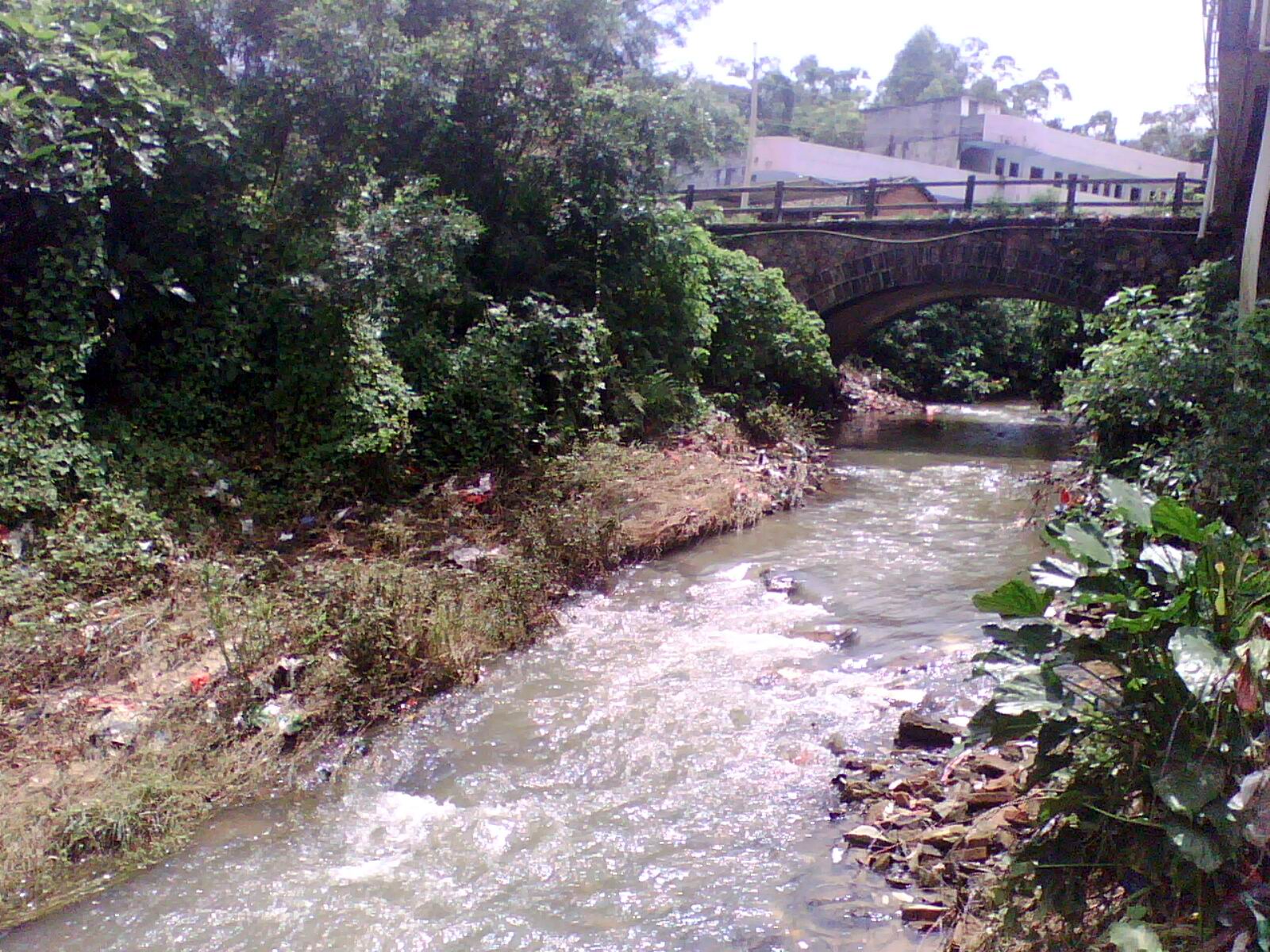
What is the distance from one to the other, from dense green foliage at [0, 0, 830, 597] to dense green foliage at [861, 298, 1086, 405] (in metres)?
11.7

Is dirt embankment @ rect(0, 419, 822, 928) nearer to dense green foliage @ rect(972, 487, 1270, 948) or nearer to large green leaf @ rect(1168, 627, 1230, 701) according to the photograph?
dense green foliage @ rect(972, 487, 1270, 948)

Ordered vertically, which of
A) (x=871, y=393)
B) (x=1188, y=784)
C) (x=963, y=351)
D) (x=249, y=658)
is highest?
(x=1188, y=784)

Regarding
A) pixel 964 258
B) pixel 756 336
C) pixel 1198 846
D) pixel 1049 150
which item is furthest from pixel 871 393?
pixel 1049 150

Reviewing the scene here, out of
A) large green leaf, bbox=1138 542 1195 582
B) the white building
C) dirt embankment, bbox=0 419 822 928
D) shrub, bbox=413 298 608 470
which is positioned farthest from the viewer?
the white building

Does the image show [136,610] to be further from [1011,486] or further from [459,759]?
[1011,486]

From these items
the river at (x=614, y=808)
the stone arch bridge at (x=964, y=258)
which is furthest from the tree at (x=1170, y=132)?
the river at (x=614, y=808)

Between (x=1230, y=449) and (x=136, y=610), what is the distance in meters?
7.35

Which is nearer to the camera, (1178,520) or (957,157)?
(1178,520)

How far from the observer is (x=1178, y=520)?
11.1 feet

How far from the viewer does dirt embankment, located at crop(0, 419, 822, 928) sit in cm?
456

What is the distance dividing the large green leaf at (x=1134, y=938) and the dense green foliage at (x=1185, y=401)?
435 centimetres

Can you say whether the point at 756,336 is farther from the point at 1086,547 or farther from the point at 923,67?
the point at 923,67

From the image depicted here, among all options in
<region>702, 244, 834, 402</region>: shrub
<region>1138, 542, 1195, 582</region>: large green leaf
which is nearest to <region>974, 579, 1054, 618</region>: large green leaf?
<region>1138, 542, 1195, 582</region>: large green leaf

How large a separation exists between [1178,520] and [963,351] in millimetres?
22406
